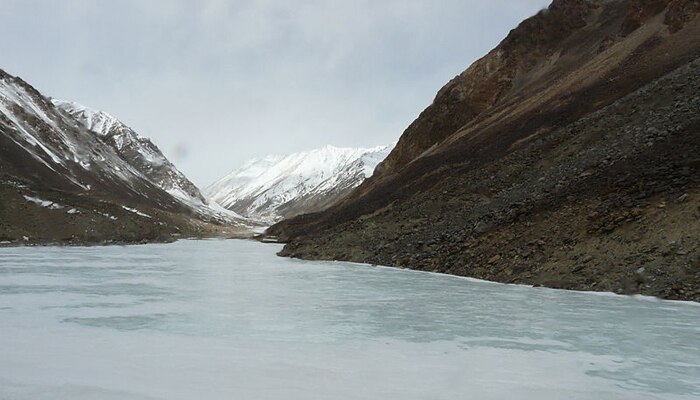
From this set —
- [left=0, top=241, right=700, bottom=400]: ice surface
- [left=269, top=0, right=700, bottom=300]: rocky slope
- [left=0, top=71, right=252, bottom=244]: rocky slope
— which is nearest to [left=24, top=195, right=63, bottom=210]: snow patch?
[left=0, top=71, right=252, bottom=244]: rocky slope

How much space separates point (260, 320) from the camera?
12.0 m

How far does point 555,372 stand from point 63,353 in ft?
25.6

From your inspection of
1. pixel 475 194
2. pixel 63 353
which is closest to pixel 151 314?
pixel 63 353

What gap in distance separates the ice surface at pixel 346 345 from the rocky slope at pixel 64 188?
5315 cm

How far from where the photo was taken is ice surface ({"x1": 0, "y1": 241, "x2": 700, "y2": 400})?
22.3 feet

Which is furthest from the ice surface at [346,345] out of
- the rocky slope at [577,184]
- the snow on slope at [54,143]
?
the snow on slope at [54,143]

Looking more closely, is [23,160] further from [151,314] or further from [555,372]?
[555,372]

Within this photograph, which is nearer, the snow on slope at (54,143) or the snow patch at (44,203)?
the snow patch at (44,203)

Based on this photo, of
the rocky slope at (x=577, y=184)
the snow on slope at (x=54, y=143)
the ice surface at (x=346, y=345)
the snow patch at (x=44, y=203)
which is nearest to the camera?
the ice surface at (x=346, y=345)

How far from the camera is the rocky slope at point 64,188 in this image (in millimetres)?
62844

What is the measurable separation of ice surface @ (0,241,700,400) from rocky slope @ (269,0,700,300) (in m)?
2.89

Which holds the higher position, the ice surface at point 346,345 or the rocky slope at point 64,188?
the rocky slope at point 64,188

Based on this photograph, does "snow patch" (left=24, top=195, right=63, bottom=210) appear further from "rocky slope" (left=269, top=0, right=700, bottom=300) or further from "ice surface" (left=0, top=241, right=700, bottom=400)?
"ice surface" (left=0, top=241, right=700, bottom=400)

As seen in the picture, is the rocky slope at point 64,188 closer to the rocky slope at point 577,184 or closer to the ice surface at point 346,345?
the rocky slope at point 577,184
